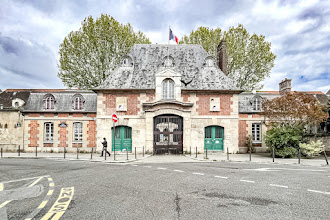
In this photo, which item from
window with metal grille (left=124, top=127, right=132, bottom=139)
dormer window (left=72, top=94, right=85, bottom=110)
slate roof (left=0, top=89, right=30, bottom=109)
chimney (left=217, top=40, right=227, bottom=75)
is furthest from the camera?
slate roof (left=0, top=89, right=30, bottom=109)

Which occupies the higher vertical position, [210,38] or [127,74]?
[210,38]

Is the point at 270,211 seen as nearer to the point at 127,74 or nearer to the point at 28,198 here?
the point at 28,198

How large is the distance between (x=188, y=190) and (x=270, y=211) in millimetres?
2541

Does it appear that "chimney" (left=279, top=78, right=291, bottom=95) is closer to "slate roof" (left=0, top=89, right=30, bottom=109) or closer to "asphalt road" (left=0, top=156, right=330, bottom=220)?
"asphalt road" (left=0, top=156, right=330, bottom=220)

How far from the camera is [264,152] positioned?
870 inches

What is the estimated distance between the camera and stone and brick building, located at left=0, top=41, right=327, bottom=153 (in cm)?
2023

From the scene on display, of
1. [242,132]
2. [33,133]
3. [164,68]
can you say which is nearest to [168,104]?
[164,68]

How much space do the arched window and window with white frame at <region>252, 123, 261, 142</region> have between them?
8.31 m

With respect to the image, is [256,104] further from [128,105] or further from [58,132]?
[58,132]

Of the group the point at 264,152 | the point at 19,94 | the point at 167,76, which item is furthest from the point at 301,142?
the point at 19,94

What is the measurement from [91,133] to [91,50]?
10.9 metres

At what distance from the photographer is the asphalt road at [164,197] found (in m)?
5.16

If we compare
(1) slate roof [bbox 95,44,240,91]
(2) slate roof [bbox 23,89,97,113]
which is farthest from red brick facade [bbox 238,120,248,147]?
(2) slate roof [bbox 23,89,97,113]

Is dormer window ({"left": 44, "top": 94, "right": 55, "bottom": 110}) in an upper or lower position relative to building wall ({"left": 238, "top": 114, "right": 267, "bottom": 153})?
upper
